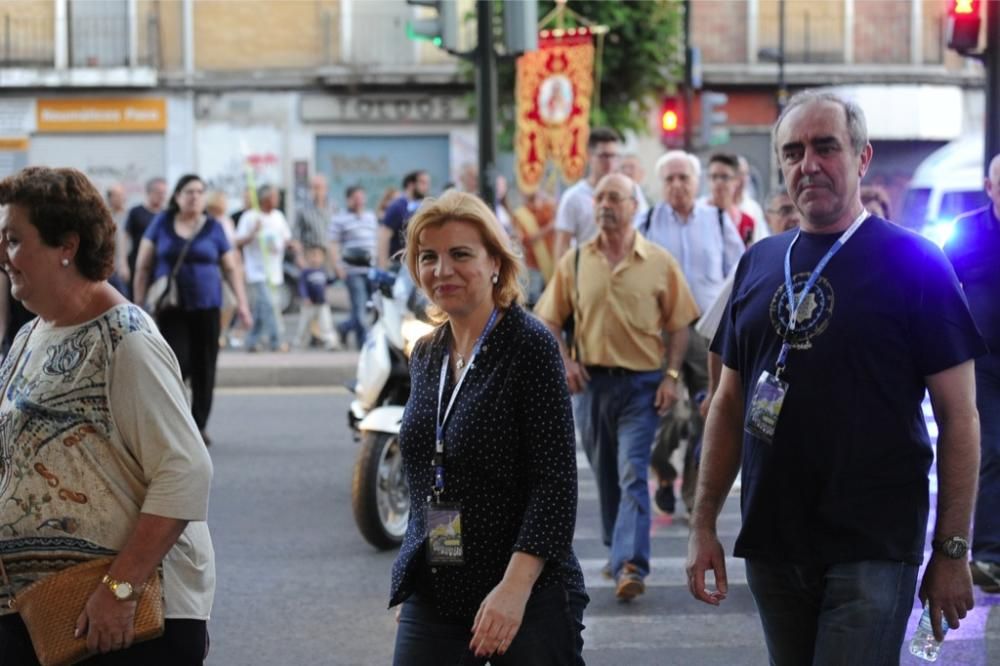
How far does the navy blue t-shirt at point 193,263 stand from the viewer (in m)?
11.0

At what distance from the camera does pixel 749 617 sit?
6.81 m

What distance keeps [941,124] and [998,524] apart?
103 feet

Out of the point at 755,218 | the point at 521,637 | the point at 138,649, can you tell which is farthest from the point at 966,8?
the point at 138,649

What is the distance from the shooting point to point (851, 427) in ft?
11.5

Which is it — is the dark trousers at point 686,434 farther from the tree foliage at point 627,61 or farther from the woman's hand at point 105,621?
the tree foliage at point 627,61

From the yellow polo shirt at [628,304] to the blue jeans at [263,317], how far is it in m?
11.6

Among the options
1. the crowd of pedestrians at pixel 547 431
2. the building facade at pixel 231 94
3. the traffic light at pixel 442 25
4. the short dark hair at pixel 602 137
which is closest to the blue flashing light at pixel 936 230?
the short dark hair at pixel 602 137

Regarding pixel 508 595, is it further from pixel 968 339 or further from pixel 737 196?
pixel 737 196

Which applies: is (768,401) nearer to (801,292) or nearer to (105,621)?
(801,292)

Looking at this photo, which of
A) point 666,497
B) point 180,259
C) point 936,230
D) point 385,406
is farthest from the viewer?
point 936,230

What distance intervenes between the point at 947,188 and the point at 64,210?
16282 millimetres

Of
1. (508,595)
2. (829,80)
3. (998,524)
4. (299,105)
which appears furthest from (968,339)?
(829,80)

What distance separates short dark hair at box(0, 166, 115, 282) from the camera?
3510 mm

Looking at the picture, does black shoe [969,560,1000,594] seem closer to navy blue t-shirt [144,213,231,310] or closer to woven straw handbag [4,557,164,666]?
woven straw handbag [4,557,164,666]
